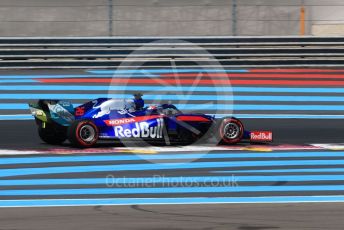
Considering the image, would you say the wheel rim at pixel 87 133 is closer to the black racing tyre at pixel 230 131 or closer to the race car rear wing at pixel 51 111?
the race car rear wing at pixel 51 111

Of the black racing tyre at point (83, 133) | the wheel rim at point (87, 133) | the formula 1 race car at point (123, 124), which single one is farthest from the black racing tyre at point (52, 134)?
the wheel rim at point (87, 133)

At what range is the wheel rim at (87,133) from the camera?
12.9 meters

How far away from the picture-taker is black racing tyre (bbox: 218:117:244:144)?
1341 cm

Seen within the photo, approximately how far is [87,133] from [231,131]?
2398mm

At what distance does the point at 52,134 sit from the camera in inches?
528

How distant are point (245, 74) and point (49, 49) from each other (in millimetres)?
4808

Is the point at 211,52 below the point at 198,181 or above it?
above

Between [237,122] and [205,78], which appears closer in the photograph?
[237,122]

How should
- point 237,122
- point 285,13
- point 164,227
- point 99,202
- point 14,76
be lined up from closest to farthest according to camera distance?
point 164,227 → point 99,202 → point 237,122 → point 14,76 → point 285,13

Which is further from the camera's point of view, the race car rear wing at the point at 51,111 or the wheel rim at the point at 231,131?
the wheel rim at the point at 231,131

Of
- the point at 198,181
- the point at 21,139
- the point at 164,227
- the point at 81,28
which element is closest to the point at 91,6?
the point at 81,28

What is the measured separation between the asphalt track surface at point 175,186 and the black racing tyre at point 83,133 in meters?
0.18

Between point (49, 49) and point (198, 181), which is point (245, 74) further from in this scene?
point (198, 181)

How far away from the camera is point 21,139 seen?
46.1ft
